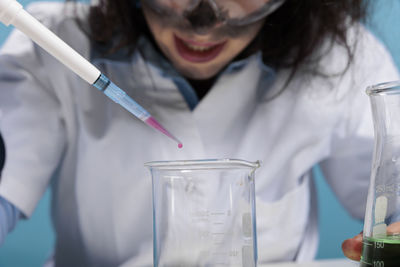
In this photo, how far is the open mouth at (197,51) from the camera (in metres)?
1.04

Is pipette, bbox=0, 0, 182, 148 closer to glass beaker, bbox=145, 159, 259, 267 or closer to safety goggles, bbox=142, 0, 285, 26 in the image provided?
glass beaker, bbox=145, 159, 259, 267

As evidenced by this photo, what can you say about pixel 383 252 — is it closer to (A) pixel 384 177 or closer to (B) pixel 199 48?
(A) pixel 384 177

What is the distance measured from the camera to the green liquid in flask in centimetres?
60

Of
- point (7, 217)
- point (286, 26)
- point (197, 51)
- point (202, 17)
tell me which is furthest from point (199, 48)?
point (7, 217)

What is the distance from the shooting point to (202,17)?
2.98 feet

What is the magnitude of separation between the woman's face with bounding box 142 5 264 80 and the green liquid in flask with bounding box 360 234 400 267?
1.81ft

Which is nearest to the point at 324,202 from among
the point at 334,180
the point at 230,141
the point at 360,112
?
the point at 334,180

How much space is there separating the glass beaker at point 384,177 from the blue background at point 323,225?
0.29 m

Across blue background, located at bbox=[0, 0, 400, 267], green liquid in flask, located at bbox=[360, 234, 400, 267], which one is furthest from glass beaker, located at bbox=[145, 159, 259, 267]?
blue background, located at bbox=[0, 0, 400, 267]

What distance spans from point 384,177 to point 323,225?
2.05 meters

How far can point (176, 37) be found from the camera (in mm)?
1023

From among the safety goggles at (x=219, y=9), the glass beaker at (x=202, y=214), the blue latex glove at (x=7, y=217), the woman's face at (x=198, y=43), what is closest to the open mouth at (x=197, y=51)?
the woman's face at (x=198, y=43)

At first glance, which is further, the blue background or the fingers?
the blue background

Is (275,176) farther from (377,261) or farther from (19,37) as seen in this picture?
(19,37)
